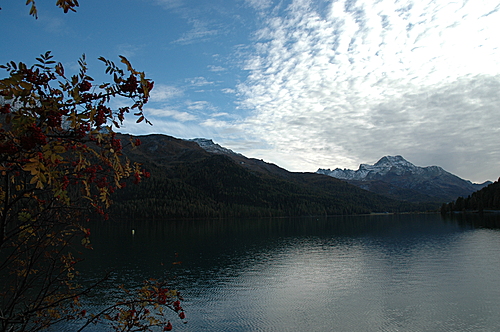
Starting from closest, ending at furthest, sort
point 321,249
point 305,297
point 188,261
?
1. point 305,297
2. point 188,261
3. point 321,249

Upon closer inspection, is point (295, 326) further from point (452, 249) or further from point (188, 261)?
point (452, 249)

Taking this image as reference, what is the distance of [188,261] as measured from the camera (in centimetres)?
6372

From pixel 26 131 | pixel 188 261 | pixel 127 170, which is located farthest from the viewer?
pixel 188 261

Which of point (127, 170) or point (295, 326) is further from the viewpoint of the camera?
point (295, 326)

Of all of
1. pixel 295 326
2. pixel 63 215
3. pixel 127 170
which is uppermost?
pixel 127 170

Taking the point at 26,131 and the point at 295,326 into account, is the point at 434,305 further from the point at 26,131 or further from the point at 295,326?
the point at 26,131

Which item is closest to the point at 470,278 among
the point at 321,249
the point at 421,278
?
the point at 421,278

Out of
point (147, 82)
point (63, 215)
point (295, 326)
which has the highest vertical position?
point (147, 82)

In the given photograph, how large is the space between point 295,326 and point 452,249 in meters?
57.0

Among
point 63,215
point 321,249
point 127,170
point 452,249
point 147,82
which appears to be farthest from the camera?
point 321,249

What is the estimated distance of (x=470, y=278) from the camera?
4338 centimetres

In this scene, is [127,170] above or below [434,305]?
above

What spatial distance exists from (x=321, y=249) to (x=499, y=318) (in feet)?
168

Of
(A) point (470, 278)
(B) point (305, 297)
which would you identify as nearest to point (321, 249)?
(A) point (470, 278)
